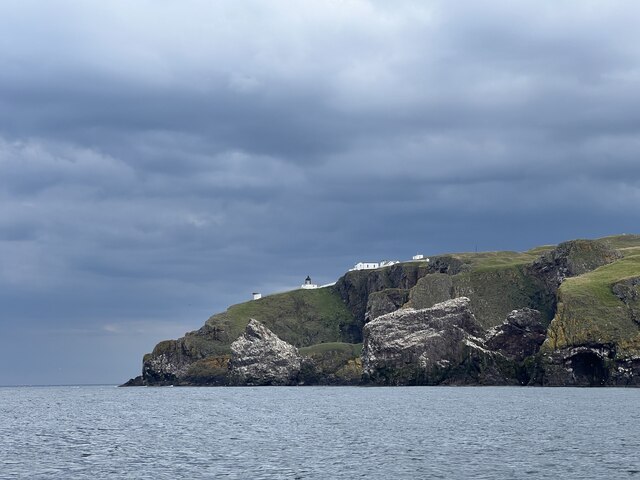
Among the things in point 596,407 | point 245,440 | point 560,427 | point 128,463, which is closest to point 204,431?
point 245,440

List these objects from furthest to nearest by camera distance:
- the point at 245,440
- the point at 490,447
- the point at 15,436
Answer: the point at 15,436 → the point at 245,440 → the point at 490,447

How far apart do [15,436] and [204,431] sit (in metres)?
22.9

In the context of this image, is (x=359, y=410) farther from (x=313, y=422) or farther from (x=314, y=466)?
(x=314, y=466)

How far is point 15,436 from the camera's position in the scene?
108875 mm

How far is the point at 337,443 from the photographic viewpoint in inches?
3664

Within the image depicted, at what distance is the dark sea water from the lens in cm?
7056

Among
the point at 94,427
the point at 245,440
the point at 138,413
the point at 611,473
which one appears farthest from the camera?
the point at 138,413

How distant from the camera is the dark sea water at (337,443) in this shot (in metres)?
70.6

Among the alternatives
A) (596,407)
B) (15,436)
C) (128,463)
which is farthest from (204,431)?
(596,407)

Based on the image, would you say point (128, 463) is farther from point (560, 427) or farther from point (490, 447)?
point (560, 427)

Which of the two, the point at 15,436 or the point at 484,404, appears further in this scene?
the point at 484,404

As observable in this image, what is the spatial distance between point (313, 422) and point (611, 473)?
208ft

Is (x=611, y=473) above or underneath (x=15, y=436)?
underneath

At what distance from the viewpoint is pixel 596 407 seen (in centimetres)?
14575
